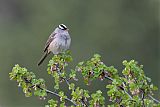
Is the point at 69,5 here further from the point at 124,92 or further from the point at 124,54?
the point at 124,92

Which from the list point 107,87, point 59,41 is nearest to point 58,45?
point 59,41

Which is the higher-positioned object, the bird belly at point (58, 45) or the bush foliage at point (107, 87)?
the bird belly at point (58, 45)

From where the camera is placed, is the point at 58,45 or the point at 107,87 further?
the point at 58,45

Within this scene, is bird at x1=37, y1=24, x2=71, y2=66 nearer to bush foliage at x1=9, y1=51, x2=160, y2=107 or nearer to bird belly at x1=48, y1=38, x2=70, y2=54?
bird belly at x1=48, y1=38, x2=70, y2=54

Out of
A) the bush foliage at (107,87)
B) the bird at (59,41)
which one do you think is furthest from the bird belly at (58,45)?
the bush foliage at (107,87)

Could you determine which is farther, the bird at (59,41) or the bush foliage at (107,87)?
the bird at (59,41)

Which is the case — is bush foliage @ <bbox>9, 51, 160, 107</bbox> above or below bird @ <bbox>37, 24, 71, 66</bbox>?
below

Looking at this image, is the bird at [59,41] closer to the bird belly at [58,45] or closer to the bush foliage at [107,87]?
the bird belly at [58,45]

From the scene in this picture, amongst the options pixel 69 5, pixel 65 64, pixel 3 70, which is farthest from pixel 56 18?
pixel 65 64

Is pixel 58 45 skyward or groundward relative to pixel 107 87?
skyward

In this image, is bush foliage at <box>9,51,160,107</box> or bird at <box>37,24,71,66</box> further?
bird at <box>37,24,71,66</box>

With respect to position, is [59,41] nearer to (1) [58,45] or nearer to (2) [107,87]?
(1) [58,45]

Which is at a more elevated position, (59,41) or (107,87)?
(59,41)

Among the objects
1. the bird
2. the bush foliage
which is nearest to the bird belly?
the bird
